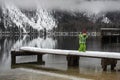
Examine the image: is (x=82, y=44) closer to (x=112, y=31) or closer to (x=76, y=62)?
(x=76, y=62)

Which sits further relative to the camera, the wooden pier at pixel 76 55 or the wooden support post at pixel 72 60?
the wooden support post at pixel 72 60

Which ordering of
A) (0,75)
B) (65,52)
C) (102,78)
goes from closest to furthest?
(102,78), (0,75), (65,52)

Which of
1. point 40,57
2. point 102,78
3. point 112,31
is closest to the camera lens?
point 102,78

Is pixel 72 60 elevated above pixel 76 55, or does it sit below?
below

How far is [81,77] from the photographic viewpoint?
16.4 metres

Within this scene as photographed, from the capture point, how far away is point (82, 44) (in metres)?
21.0

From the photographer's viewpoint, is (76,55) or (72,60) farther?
(72,60)

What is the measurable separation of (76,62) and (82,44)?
126 centimetres

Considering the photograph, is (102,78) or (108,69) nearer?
(102,78)

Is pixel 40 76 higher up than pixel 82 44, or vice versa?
pixel 82 44

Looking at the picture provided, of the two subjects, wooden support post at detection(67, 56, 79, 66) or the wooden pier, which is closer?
the wooden pier

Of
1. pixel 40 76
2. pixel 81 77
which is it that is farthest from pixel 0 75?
pixel 81 77

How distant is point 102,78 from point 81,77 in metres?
1.10

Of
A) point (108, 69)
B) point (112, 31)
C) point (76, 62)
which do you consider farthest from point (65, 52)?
point (112, 31)
